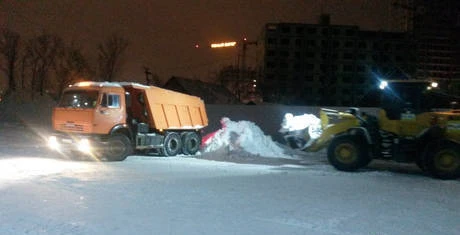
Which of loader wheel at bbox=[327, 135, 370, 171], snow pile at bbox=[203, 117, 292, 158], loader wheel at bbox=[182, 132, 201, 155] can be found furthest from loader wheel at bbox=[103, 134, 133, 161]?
loader wheel at bbox=[327, 135, 370, 171]

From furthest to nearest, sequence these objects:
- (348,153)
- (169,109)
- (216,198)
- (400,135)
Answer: (169,109) → (348,153) → (400,135) → (216,198)

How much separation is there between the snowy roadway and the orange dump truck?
47.6 inches

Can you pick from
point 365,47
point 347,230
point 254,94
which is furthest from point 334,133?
point 365,47

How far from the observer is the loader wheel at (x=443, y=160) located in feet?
53.0

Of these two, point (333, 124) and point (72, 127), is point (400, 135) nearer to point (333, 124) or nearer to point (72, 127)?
point (333, 124)

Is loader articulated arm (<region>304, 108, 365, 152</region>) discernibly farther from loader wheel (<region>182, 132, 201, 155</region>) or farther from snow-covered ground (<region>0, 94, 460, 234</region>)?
loader wheel (<region>182, 132, 201, 155</region>)

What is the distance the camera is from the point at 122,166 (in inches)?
693

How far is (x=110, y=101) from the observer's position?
19766 millimetres

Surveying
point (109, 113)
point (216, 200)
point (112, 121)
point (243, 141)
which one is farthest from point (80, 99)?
point (216, 200)

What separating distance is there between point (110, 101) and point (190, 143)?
5.19 m

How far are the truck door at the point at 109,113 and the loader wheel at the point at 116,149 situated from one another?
1.24ft

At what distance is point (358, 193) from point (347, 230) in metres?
4.13

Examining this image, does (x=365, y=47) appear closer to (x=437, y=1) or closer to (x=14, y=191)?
(x=437, y=1)

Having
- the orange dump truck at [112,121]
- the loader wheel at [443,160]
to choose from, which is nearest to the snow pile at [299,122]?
the orange dump truck at [112,121]
